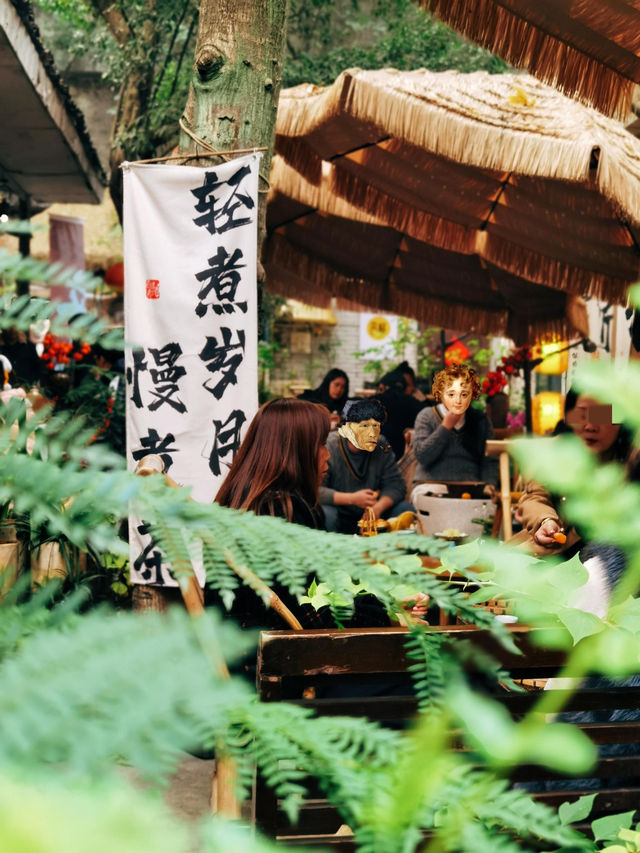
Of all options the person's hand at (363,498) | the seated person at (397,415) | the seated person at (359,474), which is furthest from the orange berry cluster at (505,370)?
the person's hand at (363,498)

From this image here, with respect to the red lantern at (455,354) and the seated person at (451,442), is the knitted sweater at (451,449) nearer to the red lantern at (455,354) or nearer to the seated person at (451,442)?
the seated person at (451,442)

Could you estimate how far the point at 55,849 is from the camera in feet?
0.82

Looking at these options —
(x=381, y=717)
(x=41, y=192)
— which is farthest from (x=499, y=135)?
(x=41, y=192)

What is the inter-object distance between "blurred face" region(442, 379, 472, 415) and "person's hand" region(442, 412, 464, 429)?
0.06 meters

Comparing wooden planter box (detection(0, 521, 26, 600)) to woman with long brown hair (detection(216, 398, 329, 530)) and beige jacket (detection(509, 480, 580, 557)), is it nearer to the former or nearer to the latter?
woman with long brown hair (detection(216, 398, 329, 530))

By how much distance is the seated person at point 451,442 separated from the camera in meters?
5.46

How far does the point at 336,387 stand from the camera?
849 centimetres

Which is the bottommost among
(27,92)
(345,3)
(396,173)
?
(396,173)

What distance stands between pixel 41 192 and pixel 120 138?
52.3 inches

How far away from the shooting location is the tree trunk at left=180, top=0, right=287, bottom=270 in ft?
12.1

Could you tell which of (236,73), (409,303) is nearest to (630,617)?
(236,73)

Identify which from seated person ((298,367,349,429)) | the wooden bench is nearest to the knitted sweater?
seated person ((298,367,349,429))

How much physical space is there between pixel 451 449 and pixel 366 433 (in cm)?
78

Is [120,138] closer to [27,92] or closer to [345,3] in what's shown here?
[27,92]
